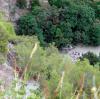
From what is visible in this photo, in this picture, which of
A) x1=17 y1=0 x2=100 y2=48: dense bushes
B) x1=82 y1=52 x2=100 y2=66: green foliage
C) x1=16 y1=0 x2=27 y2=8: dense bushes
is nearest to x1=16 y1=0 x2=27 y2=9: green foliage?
x1=16 y1=0 x2=27 y2=8: dense bushes

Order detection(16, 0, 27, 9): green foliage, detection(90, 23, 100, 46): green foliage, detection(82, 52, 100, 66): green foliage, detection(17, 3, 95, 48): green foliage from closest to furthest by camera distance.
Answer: detection(82, 52, 100, 66): green foliage < detection(17, 3, 95, 48): green foliage < detection(90, 23, 100, 46): green foliage < detection(16, 0, 27, 9): green foliage

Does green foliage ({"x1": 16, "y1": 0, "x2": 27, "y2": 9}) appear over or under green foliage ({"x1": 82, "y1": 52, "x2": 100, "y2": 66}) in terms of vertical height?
over

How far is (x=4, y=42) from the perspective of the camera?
564 inches

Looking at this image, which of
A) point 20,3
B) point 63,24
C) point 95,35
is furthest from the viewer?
point 20,3

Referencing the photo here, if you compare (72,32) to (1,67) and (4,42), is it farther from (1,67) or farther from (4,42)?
(1,67)

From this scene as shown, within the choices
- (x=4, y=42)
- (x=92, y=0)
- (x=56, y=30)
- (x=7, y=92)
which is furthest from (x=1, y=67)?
(x=92, y=0)

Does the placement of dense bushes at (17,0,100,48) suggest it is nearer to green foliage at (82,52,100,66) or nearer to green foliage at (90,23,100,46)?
green foliage at (90,23,100,46)

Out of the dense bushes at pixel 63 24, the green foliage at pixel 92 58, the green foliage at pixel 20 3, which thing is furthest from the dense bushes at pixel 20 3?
the green foliage at pixel 92 58

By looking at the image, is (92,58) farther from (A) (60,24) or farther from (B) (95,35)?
(A) (60,24)

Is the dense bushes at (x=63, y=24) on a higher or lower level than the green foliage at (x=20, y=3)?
lower

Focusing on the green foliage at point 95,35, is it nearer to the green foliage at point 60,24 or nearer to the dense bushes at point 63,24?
the dense bushes at point 63,24

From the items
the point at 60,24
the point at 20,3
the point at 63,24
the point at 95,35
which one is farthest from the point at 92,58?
the point at 20,3

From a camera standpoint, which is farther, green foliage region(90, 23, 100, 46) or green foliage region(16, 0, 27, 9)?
green foliage region(16, 0, 27, 9)

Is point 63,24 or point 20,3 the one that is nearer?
point 63,24
